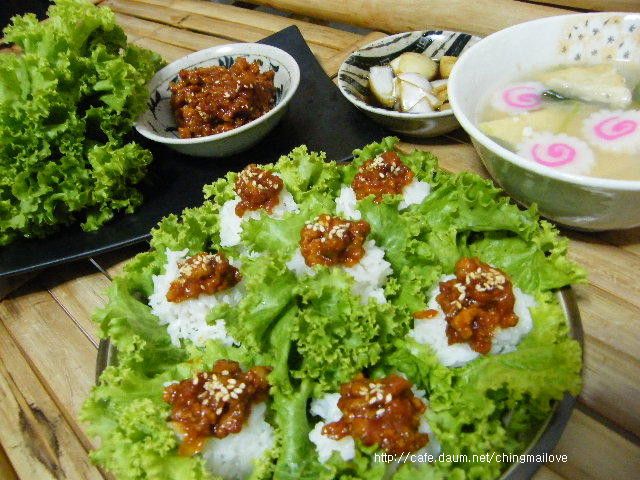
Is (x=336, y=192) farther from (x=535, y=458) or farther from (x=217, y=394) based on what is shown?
(x=535, y=458)

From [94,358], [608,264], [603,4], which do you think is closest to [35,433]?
[94,358]

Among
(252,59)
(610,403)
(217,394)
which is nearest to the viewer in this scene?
(217,394)

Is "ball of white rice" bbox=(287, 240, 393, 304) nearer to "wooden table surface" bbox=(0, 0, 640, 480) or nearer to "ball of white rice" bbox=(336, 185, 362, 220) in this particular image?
"ball of white rice" bbox=(336, 185, 362, 220)

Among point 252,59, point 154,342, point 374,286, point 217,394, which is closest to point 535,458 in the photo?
point 374,286

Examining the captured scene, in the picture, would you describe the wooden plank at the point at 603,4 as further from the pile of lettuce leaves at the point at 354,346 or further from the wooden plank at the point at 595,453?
the wooden plank at the point at 595,453

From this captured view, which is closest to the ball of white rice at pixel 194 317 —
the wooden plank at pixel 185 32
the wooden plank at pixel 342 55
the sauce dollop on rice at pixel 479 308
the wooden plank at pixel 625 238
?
the sauce dollop on rice at pixel 479 308
